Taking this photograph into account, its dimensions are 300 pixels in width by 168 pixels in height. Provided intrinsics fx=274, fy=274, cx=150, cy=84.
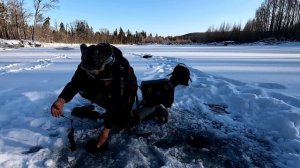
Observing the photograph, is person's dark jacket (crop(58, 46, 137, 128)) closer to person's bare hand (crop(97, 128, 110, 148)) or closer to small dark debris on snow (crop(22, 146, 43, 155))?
person's bare hand (crop(97, 128, 110, 148))

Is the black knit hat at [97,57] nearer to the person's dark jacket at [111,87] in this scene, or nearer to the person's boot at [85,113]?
the person's dark jacket at [111,87]

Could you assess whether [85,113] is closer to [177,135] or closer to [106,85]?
[106,85]

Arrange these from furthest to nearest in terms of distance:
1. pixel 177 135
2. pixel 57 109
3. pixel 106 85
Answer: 1. pixel 177 135
2. pixel 106 85
3. pixel 57 109

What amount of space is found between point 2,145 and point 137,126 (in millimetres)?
1308

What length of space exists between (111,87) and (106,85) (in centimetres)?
5

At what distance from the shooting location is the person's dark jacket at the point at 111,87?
2.38 m

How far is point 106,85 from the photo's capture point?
2428 mm

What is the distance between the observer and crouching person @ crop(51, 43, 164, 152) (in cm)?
226

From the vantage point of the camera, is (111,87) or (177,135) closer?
(111,87)

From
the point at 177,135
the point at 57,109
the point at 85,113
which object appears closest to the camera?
the point at 57,109

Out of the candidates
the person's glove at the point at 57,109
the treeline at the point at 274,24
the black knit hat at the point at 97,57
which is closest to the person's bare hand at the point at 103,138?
the person's glove at the point at 57,109

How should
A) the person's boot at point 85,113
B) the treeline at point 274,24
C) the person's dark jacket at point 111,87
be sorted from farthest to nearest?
the treeline at point 274,24
the person's boot at point 85,113
the person's dark jacket at point 111,87

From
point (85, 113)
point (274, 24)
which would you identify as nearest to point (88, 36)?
point (274, 24)

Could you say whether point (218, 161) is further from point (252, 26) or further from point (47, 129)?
point (252, 26)
